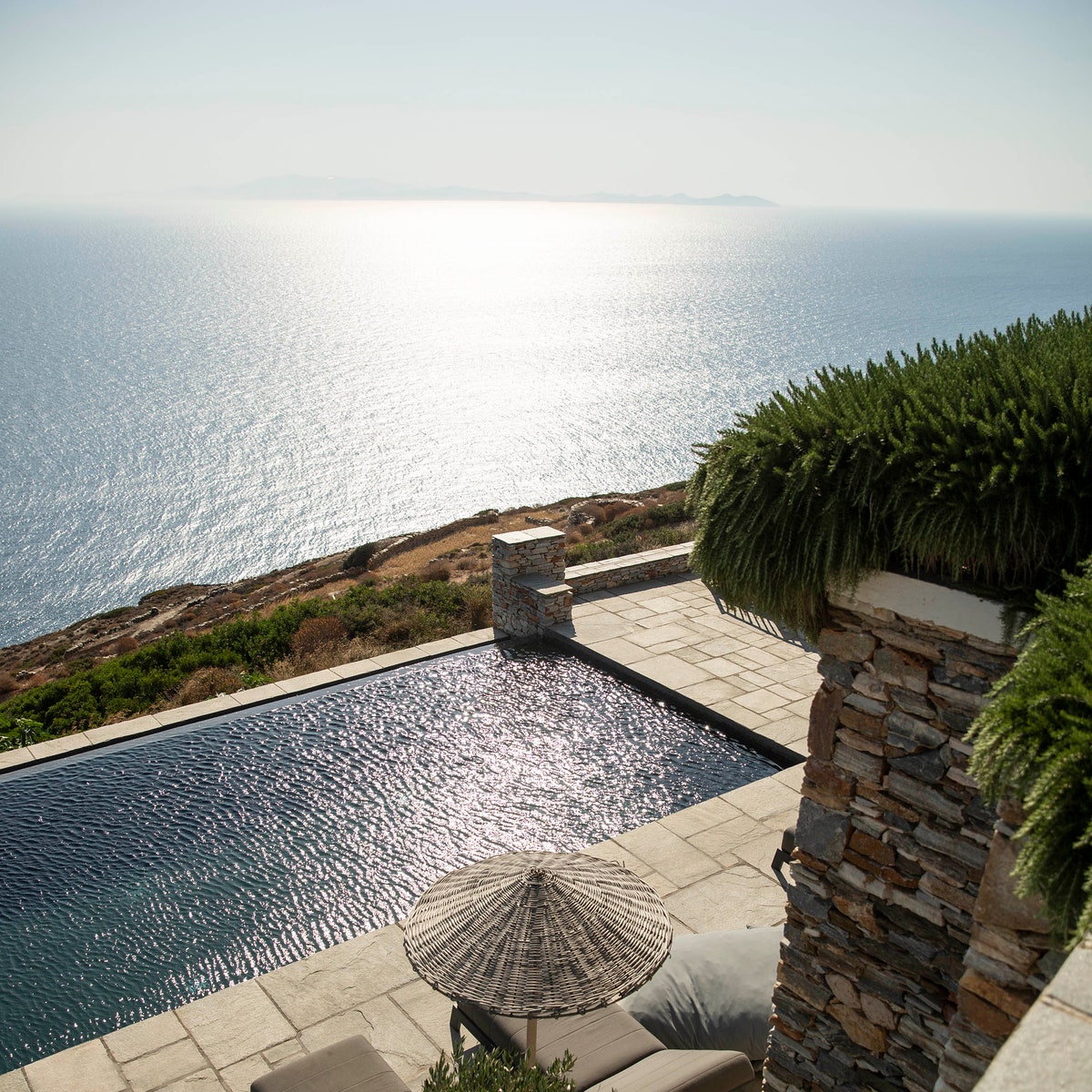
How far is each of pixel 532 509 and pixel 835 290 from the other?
8578 centimetres

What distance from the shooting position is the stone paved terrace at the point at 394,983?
487 centimetres

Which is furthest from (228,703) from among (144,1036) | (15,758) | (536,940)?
(536,940)

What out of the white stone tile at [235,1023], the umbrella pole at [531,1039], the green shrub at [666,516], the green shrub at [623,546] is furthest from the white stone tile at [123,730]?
the green shrub at [666,516]

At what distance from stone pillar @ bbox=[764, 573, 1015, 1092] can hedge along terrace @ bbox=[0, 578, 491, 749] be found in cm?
742

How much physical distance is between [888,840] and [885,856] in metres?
0.07

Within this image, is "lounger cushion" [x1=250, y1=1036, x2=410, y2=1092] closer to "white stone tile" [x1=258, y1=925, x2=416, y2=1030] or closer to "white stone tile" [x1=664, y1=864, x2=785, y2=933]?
"white stone tile" [x1=258, y1=925, x2=416, y2=1030]

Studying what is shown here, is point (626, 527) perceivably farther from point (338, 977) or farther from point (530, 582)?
point (338, 977)

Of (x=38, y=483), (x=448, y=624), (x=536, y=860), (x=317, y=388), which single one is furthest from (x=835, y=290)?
(x=536, y=860)

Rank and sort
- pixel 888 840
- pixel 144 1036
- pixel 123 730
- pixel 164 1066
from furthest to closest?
pixel 123 730 < pixel 144 1036 < pixel 164 1066 < pixel 888 840

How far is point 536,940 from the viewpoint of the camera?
3.93m

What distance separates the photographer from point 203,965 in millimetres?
5719

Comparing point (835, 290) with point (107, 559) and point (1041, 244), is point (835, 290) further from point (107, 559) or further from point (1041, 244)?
point (1041, 244)

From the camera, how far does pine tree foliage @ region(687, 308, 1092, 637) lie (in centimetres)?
294

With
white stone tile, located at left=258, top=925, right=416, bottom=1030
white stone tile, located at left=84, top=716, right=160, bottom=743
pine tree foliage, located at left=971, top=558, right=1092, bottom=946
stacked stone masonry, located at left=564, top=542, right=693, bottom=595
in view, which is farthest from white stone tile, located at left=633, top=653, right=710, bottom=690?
pine tree foliage, located at left=971, top=558, right=1092, bottom=946
